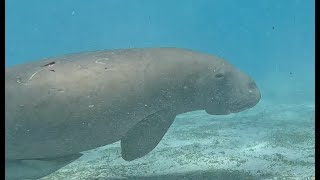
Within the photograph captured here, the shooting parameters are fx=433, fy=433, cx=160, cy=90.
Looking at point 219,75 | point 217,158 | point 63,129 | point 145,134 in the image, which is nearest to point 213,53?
point 217,158

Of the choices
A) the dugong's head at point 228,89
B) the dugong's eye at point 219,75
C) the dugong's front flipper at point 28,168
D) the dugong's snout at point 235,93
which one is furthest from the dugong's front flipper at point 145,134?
the dugong's front flipper at point 28,168

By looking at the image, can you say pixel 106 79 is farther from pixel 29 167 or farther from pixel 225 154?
pixel 225 154

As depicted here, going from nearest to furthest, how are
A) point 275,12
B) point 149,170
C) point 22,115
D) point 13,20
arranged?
point 22,115 < point 149,170 < point 13,20 < point 275,12

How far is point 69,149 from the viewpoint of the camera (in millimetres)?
5742

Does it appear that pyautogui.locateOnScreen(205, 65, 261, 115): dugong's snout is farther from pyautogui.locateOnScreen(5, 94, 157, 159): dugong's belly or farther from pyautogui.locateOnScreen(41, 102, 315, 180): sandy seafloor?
pyautogui.locateOnScreen(5, 94, 157, 159): dugong's belly

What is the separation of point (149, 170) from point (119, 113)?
1.38 metres

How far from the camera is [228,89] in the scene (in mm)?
6707

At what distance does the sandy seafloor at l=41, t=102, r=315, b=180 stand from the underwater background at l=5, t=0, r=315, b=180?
2 centimetres

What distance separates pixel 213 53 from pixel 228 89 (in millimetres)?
57826

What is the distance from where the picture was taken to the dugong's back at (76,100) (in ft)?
17.9

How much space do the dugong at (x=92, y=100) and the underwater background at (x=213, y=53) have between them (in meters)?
0.87

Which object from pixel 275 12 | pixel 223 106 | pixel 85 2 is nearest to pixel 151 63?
pixel 223 106

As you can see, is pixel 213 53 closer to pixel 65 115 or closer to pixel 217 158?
pixel 217 158

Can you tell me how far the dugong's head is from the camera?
6609mm
